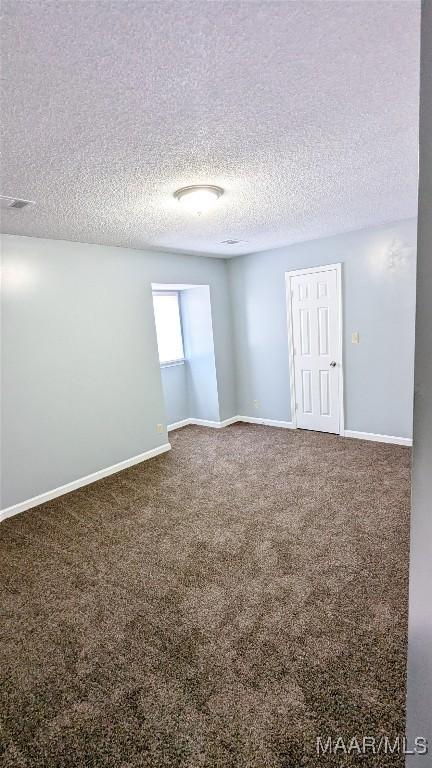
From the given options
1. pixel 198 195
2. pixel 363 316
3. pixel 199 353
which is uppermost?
pixel 198 195

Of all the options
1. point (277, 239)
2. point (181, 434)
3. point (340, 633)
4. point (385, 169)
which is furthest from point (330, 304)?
point (340, 633)

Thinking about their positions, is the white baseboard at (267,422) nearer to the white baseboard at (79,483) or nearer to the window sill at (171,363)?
the window sill at (171,363)

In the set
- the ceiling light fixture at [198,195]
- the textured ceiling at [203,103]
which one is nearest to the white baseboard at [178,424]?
the textured ceiling at [203,103]

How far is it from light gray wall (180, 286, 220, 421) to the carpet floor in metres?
2.17

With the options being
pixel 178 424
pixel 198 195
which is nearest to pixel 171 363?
pixel 178 424

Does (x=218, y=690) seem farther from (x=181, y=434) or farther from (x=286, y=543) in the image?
(x=181, y=434)

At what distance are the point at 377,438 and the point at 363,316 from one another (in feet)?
4.72

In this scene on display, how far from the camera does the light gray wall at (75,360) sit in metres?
3.44

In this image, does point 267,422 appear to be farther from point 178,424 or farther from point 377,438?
point 377,438

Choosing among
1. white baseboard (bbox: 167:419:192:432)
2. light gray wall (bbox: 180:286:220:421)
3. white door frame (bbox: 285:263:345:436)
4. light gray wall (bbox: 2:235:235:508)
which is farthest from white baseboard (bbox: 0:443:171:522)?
white door frame (bbox: 285:263:345:436)

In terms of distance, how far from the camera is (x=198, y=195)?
2.59m

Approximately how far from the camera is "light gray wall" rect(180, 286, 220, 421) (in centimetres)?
558

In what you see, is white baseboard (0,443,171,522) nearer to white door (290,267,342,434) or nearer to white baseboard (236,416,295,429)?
white baseboard (236,416,295,429)

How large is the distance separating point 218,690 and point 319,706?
423 mm
